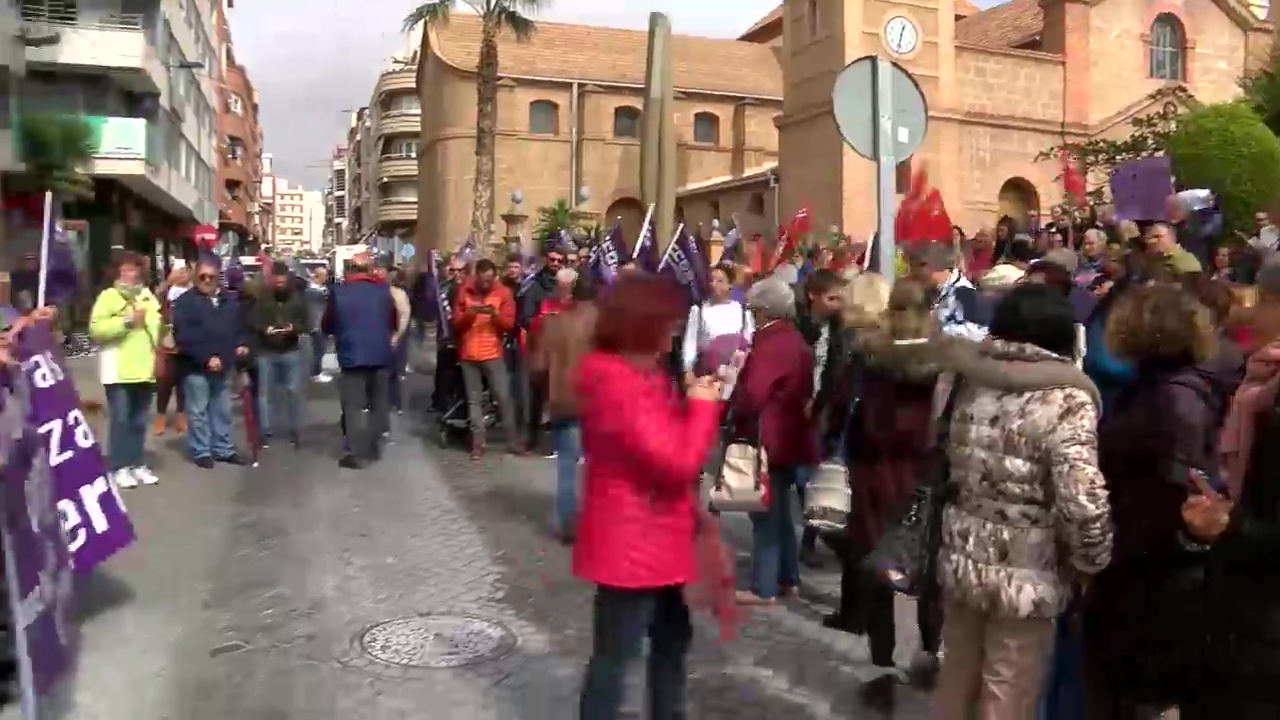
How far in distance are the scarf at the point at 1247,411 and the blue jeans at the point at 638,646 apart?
5.88 feet

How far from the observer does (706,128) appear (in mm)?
55375

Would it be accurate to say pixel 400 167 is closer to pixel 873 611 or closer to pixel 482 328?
pixel 482 328

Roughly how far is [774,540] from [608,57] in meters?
50.7

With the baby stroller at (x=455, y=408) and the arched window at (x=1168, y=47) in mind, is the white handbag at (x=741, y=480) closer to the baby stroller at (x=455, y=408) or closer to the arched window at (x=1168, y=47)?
the baby stroller at (x=455, y=408)

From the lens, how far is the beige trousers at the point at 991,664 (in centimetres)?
384

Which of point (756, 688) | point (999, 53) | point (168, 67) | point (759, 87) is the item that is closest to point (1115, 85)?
point (999, 53)

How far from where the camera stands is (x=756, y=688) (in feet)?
17.1

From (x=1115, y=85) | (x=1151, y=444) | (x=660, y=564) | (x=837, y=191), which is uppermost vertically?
(x=1115, y=85)

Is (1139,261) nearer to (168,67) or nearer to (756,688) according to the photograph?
(756,688)

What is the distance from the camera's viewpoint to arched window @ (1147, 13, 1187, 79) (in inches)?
1468

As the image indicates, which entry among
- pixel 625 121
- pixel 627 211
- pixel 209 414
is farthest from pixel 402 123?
pixel 209 414

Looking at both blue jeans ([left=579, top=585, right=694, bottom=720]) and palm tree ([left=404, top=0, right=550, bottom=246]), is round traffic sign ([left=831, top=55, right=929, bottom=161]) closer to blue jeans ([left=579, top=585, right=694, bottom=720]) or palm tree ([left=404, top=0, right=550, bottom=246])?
blue jeans ([left=579, top=585, right=694, bottom=720])

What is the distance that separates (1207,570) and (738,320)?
5.07 meters

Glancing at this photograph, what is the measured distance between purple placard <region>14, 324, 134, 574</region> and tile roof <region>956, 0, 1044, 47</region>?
36371 millimetres
